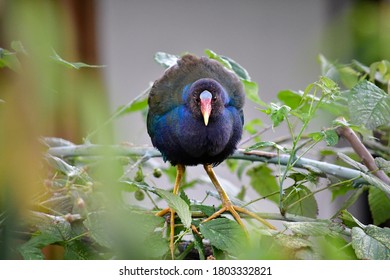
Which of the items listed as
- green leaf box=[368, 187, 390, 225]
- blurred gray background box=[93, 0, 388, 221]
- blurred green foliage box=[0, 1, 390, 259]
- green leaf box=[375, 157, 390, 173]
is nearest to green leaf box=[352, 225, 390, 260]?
blurred green foliage box=[0, 1, 390, 259]

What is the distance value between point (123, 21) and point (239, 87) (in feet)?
1.91

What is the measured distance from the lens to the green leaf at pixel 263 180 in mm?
1016

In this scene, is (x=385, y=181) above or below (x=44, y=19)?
below

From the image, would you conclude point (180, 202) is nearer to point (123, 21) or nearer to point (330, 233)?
point (330, 233)

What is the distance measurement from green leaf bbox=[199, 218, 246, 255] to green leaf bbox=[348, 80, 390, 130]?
23 cm

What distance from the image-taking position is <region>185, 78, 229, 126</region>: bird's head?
0.93 m

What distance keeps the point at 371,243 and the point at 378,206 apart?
29 cm

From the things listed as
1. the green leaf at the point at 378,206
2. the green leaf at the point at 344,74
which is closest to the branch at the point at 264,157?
the green leaf at the point at 378,206

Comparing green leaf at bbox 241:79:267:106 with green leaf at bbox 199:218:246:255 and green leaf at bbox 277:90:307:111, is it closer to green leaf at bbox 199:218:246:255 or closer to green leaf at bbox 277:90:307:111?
green leaf at bbox 277:90:307:111

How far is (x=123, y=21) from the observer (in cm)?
146

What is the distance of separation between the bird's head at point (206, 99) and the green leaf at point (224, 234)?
300 millimetres

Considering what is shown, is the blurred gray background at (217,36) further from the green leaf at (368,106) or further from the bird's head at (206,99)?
the green leaf at (368,106)
